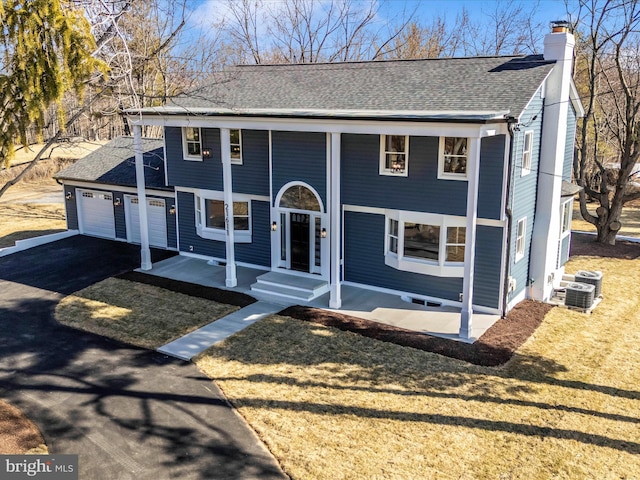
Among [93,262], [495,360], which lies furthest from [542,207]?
[93,262]

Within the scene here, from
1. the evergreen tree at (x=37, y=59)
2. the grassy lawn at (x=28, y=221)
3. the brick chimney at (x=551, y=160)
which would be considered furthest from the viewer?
the grassy lawn at (x=28, y=221)

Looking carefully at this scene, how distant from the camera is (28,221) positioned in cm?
2798

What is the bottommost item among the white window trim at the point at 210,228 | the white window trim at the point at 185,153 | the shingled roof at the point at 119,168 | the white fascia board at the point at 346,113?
the white window trim at the point at 210,228

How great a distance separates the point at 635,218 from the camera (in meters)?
30.1

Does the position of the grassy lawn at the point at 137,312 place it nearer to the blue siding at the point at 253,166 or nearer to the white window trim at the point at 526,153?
the blue siding at the point at 253,166

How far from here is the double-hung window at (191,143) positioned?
60.5ft

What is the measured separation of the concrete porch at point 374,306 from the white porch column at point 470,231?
495mm

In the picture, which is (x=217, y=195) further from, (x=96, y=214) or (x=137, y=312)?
(x=96, y=214)

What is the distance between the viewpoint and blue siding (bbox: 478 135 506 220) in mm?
13523

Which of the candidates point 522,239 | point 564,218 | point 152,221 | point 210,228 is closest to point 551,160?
point 522,239

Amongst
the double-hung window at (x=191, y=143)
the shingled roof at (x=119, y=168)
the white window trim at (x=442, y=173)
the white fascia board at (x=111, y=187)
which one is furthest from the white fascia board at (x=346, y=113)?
the shingled roof at (x=119, y=168)

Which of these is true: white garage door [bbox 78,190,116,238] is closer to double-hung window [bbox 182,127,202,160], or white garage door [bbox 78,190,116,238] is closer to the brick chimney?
double-hung window [bbox 182,127,202,160]

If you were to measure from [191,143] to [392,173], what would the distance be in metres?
7.53

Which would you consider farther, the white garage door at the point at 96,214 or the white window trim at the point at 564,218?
the white garage door at the point at 96,214
